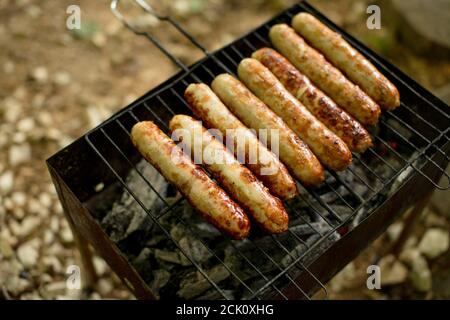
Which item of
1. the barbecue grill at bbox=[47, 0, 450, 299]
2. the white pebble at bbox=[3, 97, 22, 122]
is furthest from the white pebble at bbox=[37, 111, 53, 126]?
the barbecue grill at bbox=[47, 0, 450, 299]

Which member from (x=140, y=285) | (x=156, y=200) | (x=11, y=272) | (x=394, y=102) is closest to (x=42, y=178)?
(x=11, y=272)

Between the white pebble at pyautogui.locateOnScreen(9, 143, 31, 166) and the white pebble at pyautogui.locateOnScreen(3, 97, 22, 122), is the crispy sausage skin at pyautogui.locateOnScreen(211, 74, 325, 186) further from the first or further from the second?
the white pebble at pyautogui.locateOnScreen(3, 97, 22, 122)

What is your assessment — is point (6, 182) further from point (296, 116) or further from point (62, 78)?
point (296, 116)

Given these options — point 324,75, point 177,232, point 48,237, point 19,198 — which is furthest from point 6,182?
point 324,75
